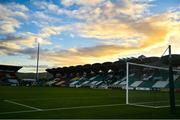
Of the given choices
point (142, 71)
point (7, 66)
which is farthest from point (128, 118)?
point (7, 66)

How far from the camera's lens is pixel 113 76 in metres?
69.4

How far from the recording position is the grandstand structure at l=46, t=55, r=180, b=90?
3765 centimetres

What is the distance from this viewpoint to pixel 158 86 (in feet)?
128

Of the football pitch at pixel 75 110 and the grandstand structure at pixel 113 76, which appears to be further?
the grandstand structure at pixel 113 76

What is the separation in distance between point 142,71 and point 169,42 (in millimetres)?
24119

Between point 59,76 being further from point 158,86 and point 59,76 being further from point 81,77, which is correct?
point 158,86

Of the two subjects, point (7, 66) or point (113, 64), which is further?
point (7, 66)

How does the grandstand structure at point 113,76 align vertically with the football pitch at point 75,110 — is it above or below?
above

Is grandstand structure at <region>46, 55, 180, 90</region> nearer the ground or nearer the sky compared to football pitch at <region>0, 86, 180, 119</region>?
nearer the sky

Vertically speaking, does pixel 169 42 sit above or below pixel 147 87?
above

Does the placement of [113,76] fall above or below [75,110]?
above

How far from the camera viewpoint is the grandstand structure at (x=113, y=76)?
3765 cm

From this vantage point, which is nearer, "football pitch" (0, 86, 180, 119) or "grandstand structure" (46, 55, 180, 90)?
"football pitch" (0, 86, 180, 119)

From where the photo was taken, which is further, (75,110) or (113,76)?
(113,76)
